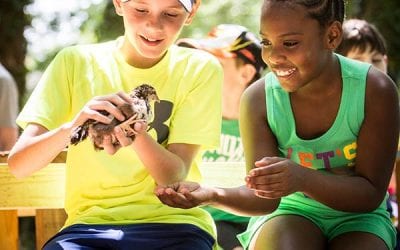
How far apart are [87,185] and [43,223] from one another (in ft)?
1.38

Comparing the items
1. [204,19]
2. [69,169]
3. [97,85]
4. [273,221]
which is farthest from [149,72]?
[204,19]

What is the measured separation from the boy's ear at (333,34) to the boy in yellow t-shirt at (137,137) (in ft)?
1.52

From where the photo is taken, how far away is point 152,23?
2883mm

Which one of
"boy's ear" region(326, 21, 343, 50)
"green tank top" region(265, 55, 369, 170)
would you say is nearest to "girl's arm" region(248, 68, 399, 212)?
"green tank top" region(265, 55, 369, 170)

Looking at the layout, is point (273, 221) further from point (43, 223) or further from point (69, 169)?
point (43, 223)

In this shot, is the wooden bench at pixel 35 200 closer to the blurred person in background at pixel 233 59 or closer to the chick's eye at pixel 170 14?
the chick's eye at pixel 170 14

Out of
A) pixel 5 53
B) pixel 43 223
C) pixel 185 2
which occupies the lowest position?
pixel 5 53

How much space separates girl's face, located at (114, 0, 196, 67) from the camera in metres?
2.88

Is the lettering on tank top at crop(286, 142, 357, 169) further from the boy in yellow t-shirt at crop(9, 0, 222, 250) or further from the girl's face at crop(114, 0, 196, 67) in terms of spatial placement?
the girl's face at crop(114, 0, 196, 67)

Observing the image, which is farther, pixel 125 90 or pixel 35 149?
pixel 125 90

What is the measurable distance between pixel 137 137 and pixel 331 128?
640 mm

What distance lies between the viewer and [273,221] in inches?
111

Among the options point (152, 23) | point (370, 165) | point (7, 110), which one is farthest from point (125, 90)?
point (7, 110)

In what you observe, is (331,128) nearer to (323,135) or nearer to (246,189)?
(323,135)
